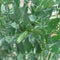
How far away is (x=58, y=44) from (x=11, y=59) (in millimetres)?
241

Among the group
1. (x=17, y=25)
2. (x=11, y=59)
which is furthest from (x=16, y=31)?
(x=11, y=59)

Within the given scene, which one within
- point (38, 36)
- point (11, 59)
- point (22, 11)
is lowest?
point (11, 59)

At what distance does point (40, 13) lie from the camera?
2.82 ft

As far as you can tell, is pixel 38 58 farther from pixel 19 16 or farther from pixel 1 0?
pixel 1 0

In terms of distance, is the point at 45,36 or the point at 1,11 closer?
the point at 45,36

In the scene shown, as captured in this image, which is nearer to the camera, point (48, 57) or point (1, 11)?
point (48, 57)

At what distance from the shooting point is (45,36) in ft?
2.70

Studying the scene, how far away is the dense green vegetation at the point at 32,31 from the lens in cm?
80

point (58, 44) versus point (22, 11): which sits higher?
point (22, 11)

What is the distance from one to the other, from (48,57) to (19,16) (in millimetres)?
216

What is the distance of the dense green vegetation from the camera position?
0.80m

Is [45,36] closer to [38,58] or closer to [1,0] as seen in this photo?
[38,58]

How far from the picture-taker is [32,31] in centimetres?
81

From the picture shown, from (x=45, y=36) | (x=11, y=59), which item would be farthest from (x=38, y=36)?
(x=11, y=59)
